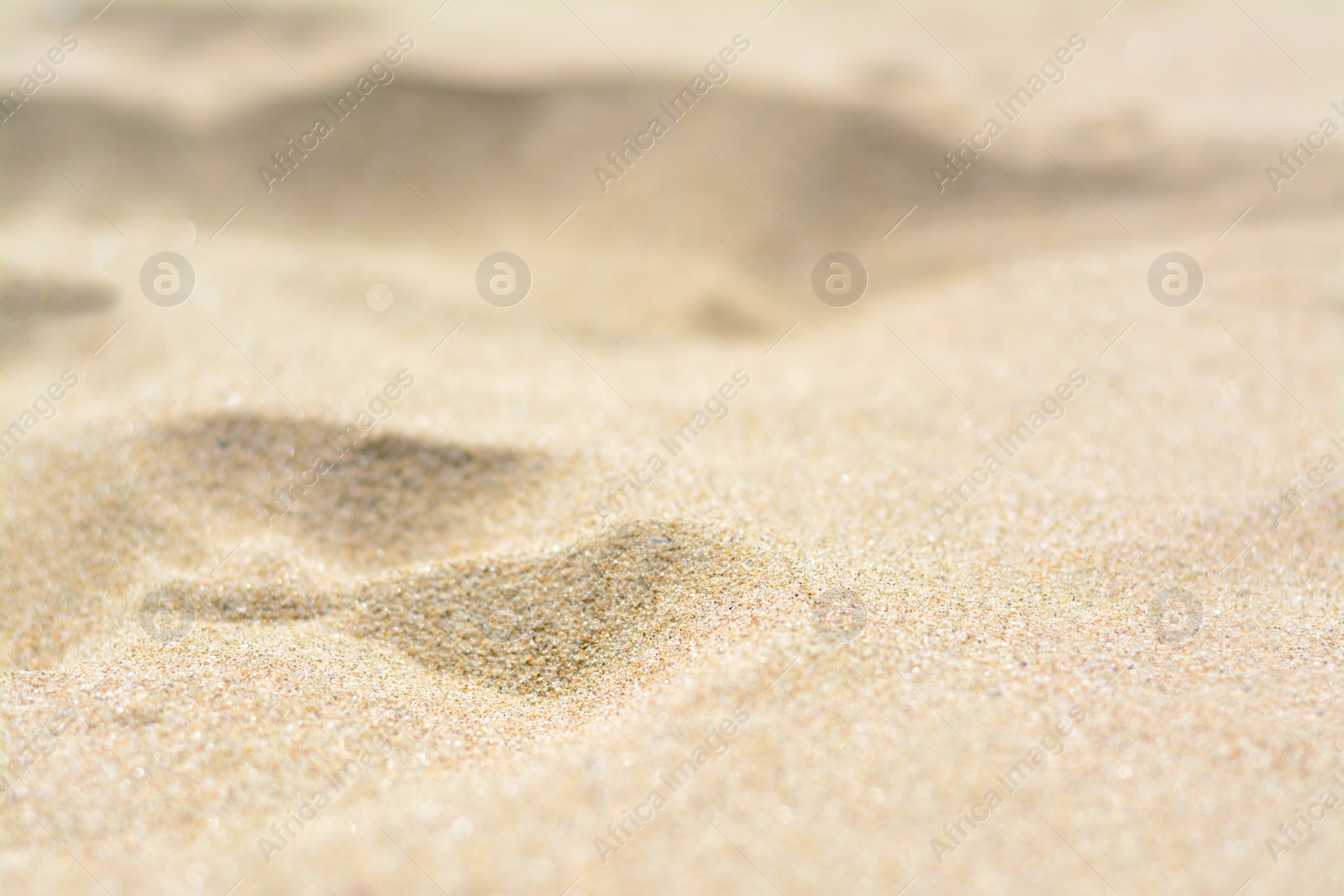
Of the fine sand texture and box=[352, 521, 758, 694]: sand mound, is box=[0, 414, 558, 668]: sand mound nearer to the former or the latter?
the fine sand texture

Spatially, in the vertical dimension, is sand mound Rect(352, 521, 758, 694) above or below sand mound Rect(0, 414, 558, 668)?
above

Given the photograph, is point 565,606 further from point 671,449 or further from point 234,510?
point 234,510

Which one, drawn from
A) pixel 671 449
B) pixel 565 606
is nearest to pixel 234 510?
pixel 565 606

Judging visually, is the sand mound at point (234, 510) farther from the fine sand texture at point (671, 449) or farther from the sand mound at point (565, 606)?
the sand mound at point (565, 606)

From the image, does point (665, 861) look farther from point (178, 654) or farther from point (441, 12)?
point (441, 12)

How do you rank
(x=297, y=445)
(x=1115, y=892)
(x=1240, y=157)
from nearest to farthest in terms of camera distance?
1. (x=1115, y=892)
2. (x=297, y=445)
3. (x=1240, y=157)

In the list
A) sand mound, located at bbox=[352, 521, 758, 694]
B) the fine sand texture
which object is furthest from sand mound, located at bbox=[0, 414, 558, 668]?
sand mound, located at bbox=[352, 521, 758, 694]

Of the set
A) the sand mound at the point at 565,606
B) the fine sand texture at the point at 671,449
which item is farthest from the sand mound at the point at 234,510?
the sand mound at the point at 565,606

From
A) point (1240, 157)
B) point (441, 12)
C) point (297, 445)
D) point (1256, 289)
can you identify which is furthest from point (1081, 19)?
point (297, 445)

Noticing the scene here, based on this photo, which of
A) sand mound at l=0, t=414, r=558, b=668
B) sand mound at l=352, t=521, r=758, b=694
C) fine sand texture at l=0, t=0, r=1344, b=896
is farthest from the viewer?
sand mound at l=0, t=414, r=558, b=668
